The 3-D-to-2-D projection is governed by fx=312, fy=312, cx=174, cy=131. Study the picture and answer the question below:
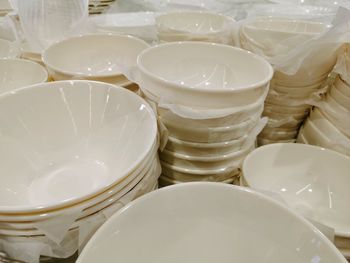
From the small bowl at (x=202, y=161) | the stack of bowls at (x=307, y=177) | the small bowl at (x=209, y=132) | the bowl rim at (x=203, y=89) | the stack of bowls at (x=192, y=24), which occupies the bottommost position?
the stack of bowls at (x=307, y=177)

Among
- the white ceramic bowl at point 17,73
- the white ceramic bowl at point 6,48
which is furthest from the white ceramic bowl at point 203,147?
the white ceramic bowl at point 6,48

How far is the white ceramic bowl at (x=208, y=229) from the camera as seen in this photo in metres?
0.45

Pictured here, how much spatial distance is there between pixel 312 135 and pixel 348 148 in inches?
3.7

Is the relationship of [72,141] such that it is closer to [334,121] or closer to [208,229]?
[208,229]

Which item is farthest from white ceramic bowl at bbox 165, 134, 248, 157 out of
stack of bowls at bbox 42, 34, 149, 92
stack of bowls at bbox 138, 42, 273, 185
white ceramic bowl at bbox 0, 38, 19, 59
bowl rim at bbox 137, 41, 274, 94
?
white ceramic bowl at bbox 0, 38, 19, 59

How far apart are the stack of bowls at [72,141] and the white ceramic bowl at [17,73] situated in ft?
0.94

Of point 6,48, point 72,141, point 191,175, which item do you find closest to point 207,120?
point 191,175

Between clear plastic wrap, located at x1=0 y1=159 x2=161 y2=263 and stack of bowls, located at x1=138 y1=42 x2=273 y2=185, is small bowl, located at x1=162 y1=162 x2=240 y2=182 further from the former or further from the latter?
clear plastic wrap, located at x1=0 y1=159 x2=161 y2=263

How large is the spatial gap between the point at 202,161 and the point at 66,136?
0.97 ft

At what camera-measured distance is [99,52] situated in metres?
0.94

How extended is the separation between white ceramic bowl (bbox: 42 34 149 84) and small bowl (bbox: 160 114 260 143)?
14.4 inches

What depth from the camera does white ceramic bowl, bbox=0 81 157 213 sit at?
1.93 ft

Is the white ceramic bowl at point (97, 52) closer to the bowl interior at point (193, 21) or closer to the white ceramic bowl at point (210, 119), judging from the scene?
the bowl interior at point (193, 21)

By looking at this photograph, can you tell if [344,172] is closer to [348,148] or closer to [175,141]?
[348,148]
